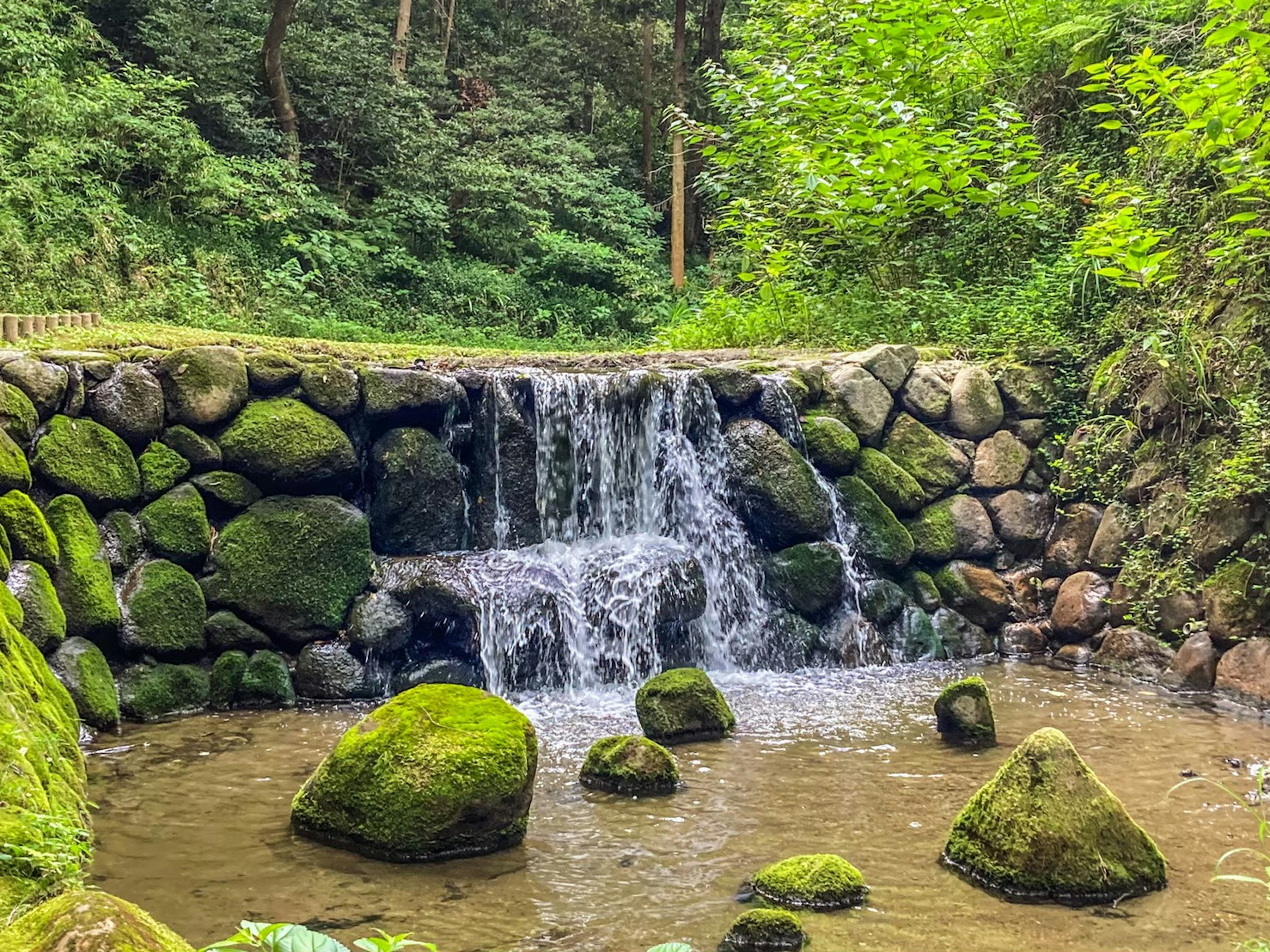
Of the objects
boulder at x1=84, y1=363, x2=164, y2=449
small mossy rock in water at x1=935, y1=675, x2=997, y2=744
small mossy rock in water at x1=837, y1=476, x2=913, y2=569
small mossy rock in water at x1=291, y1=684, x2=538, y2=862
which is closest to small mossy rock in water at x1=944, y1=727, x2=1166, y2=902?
small mossy rock in water at x1=935, y1=675, x2=997, y2=744

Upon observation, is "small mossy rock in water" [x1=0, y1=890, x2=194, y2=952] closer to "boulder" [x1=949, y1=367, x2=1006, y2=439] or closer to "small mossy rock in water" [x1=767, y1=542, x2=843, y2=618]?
"small mossy rock in water" [x1=767, y1=542, x2=843, y2=618]

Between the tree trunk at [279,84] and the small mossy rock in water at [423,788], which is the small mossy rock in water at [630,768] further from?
the tree trunk at [279,84]

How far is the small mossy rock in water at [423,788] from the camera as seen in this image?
4.16m

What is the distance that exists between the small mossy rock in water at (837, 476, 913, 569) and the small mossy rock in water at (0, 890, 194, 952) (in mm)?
6856

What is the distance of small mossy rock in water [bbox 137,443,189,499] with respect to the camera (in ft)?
21.4

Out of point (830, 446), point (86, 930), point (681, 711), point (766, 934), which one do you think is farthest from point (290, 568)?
point (86, 930)

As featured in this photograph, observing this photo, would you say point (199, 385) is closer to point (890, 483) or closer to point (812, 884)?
point (812, 884)

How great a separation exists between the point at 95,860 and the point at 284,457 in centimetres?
→ 337

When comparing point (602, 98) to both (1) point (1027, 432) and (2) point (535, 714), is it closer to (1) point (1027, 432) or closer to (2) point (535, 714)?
(1) point (1027, 432)

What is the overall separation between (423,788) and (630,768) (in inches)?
44.2

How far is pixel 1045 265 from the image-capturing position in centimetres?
962

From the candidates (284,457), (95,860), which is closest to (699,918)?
(95,860)

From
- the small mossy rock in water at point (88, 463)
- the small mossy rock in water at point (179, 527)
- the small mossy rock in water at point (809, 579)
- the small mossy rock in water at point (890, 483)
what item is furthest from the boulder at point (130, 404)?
the small mossy rock in water at point (890, 483)

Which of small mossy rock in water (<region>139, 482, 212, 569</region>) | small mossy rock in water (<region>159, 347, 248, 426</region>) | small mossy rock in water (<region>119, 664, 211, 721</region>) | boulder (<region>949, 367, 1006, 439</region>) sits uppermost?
small mossy rock in water (<region>159, 347, 248, 426</region>)
